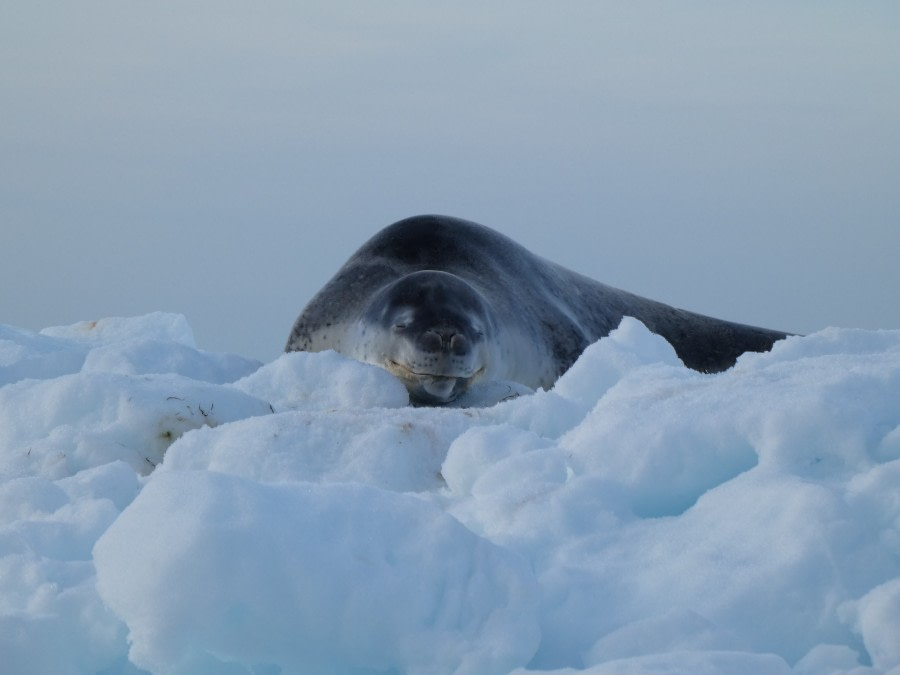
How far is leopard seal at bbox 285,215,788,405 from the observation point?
6.16 meters

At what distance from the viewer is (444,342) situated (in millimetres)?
6059

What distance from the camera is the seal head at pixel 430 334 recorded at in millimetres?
6051

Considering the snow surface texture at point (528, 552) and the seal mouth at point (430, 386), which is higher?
the snow surface texture at point (528, 552)

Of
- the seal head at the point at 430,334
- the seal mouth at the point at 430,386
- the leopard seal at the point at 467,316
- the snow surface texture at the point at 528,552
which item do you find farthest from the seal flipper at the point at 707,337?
the snow surface texture at the point at 528,552

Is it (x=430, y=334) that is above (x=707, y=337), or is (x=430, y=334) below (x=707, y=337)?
above

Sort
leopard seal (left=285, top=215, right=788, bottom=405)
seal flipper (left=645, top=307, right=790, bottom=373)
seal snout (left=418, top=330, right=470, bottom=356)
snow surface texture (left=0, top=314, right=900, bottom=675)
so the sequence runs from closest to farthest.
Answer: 1. snow surface texture (left=0, top=314, right=900, bottom=675)
2. seal snout (left=418, top=330, right=470, bottom=356)
3. leopard seal (left=285, top=215, right=788, bottom=405)
4. seal flipper (left=645, top=307, right=790, bottom=373)

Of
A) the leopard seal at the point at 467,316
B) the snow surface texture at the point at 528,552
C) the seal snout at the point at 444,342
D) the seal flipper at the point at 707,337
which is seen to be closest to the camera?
the snow surface texture at the point at 528,552

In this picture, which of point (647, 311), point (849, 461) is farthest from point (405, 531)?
point (647, 311)

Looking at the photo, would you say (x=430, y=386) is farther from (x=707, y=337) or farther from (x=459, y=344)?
(x=707, y=337)

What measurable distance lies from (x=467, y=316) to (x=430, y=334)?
31cm

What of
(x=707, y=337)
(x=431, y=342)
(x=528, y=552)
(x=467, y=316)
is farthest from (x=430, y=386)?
(x=707, y=337)

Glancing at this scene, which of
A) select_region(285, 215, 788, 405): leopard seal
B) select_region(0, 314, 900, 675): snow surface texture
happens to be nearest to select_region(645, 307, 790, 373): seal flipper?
select_region(285, 215, 788, 405): leopard seal

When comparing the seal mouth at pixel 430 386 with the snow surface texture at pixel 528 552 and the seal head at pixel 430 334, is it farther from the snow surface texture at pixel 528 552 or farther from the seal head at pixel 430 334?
the snow surface texture at pixel 528 552

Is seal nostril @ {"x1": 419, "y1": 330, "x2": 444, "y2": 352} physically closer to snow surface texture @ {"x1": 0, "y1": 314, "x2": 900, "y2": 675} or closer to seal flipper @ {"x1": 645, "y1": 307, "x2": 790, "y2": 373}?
snow surface texture @ {"x1": 0, "y1": 314, "x2": 900, "y2": 675}
